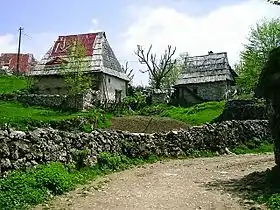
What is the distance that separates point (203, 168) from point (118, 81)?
34.7 m

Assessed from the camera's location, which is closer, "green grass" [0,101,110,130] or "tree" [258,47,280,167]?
"tree" [258,47,280,167]

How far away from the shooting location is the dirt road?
11156 mm

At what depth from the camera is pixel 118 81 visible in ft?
170

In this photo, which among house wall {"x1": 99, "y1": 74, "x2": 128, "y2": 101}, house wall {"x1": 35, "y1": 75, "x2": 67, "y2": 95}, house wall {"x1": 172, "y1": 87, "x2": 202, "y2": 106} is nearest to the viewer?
house wall {"x1": 99, "y1": 74, "x2": 128, "y2": 101}

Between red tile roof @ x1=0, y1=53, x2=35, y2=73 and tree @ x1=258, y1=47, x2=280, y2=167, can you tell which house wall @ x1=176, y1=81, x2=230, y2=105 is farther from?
tree @ x1=258, y1=47, x2=280, y2=167

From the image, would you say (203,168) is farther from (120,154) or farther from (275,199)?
(275,199)

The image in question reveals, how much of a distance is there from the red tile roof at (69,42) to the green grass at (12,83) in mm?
5482

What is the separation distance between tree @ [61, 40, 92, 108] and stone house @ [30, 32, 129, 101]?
3.46 ft

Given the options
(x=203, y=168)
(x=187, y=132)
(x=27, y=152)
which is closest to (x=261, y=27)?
(x=187, y=132)

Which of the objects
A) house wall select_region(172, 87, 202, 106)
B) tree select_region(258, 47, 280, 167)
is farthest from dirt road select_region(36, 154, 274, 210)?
house wall select_region(172, 87, 202, 106)

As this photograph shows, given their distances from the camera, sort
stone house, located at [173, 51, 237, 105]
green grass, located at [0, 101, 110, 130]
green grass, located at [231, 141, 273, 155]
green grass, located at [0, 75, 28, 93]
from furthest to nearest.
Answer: stone house, located at [173, 51, 237, 105] → green grass, located at [0, 75, 28, 93] → green grass, located at [0, 101, 110, 130] → green grass, located at [231, 141, 273, 155]

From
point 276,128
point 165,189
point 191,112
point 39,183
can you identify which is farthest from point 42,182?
point 191,112

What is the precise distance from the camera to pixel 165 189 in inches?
520

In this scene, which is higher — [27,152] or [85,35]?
[85,35]
